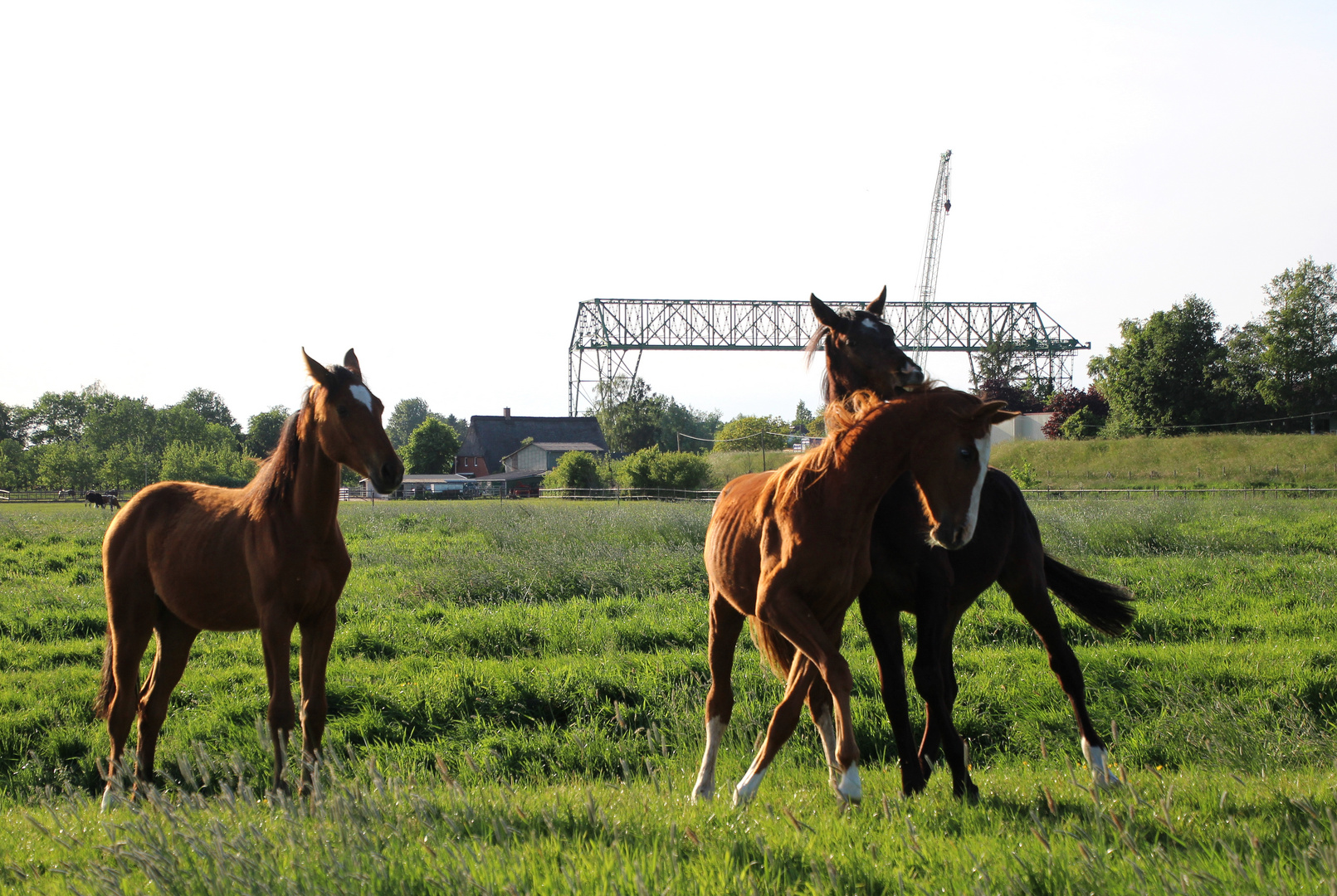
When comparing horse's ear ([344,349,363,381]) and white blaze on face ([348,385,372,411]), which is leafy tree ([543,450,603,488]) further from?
white blaze on face ([348,385,372,411])

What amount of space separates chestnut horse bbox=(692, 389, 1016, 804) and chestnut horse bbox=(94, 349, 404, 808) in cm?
183

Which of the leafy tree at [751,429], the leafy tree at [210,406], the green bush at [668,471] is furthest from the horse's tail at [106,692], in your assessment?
the leafy tree at [210,406]

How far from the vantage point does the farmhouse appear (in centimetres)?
8944

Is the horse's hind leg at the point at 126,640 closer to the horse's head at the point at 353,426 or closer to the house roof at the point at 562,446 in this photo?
the horse's head at the point at 353,426

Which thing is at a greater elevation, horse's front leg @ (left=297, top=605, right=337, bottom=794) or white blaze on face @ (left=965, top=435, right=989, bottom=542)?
white blaze on face @ (left=965, top=435, right=989, bottom=542)

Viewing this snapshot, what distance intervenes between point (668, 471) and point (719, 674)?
133 ft

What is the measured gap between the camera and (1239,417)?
48.1m

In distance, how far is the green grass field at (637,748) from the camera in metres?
2.80

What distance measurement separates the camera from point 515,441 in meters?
93.2

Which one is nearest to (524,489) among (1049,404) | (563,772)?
(1049,404)

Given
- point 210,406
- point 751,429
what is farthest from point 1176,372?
point 210,406

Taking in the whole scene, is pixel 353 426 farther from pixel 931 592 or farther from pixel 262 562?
pixel 931 592

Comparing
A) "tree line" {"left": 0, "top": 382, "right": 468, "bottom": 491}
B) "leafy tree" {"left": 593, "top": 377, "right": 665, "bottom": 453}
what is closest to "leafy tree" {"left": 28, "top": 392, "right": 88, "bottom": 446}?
"tree line" {"left": 0, "top": 382, "right": 468, "bottom": 491}

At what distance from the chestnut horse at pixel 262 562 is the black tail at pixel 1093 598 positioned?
4541 millimetres
